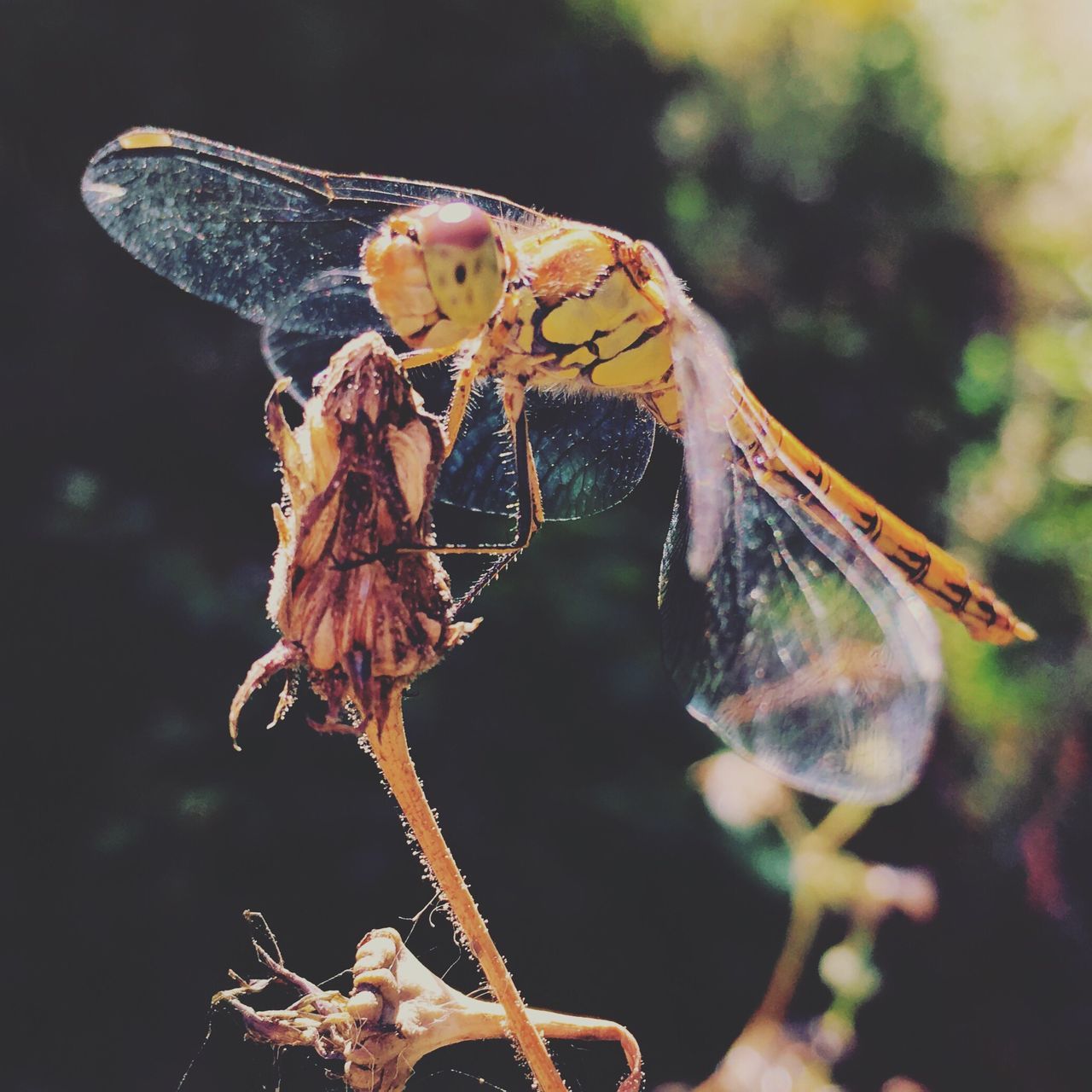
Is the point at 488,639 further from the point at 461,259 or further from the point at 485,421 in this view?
the point at 461,259

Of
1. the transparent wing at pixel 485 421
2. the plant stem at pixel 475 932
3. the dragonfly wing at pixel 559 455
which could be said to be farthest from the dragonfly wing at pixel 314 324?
the plant stem at pixel 475 932

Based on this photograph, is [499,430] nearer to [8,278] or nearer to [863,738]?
[863,738]

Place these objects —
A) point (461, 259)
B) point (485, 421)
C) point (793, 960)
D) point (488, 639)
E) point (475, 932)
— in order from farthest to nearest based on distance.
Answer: point (488, 639) < point (793, 960) < point (485, 421) < point (461, 259) < point (475, 932)

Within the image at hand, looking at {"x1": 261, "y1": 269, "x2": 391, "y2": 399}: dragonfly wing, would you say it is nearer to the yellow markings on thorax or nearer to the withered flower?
the yellow markings on thorax

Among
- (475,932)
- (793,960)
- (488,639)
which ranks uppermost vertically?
(475,932)

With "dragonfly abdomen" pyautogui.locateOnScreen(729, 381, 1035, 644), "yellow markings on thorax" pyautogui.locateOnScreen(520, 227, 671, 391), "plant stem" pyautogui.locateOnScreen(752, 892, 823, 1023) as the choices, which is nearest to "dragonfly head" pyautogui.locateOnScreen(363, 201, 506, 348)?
"yellow markings on thorax" pyautogui.locateOnScreen(520, 227, 671, 391)

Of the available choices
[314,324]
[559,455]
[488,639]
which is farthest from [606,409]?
[488,639]
